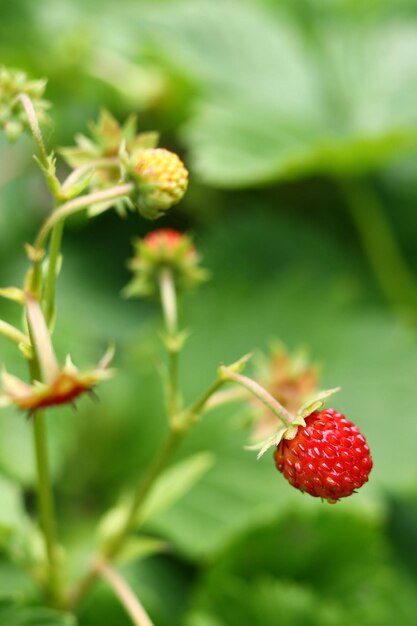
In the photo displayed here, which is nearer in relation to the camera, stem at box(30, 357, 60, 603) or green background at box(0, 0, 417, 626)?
stem at box(30, 357, 60, 603)

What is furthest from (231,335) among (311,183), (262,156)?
(311,183)

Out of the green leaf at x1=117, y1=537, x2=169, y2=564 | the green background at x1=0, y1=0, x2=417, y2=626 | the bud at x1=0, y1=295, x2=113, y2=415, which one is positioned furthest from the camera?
the green background at x1=0, y1=0, x2=417, y2=626

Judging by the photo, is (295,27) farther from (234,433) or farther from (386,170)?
(234,433)

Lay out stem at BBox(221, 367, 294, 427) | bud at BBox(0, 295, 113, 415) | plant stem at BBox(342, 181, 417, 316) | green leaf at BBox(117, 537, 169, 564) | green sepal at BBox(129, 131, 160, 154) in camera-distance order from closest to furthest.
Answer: bud at BBox(0, 295, 113, 415), stem at BBox(221, 367, 294, 427), green sepal at BBox(129, 131, 160, 154), green leaf at BBox(117, 537, 169, 564), plant stem at BBox(342, 181, 417, 316)

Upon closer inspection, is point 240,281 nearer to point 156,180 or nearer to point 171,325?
point 171,325

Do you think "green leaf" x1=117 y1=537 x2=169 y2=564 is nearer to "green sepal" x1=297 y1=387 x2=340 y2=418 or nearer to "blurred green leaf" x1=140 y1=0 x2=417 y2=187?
"green sepal" x1=297 y1=387 x2=340 y2=418

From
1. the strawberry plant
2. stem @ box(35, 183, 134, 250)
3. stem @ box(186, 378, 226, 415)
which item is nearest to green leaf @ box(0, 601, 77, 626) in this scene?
the strawberry plant

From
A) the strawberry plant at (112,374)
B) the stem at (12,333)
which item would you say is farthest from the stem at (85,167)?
the stem at (12,333)

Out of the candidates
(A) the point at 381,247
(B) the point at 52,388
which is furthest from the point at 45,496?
(A) the point at 381,247
